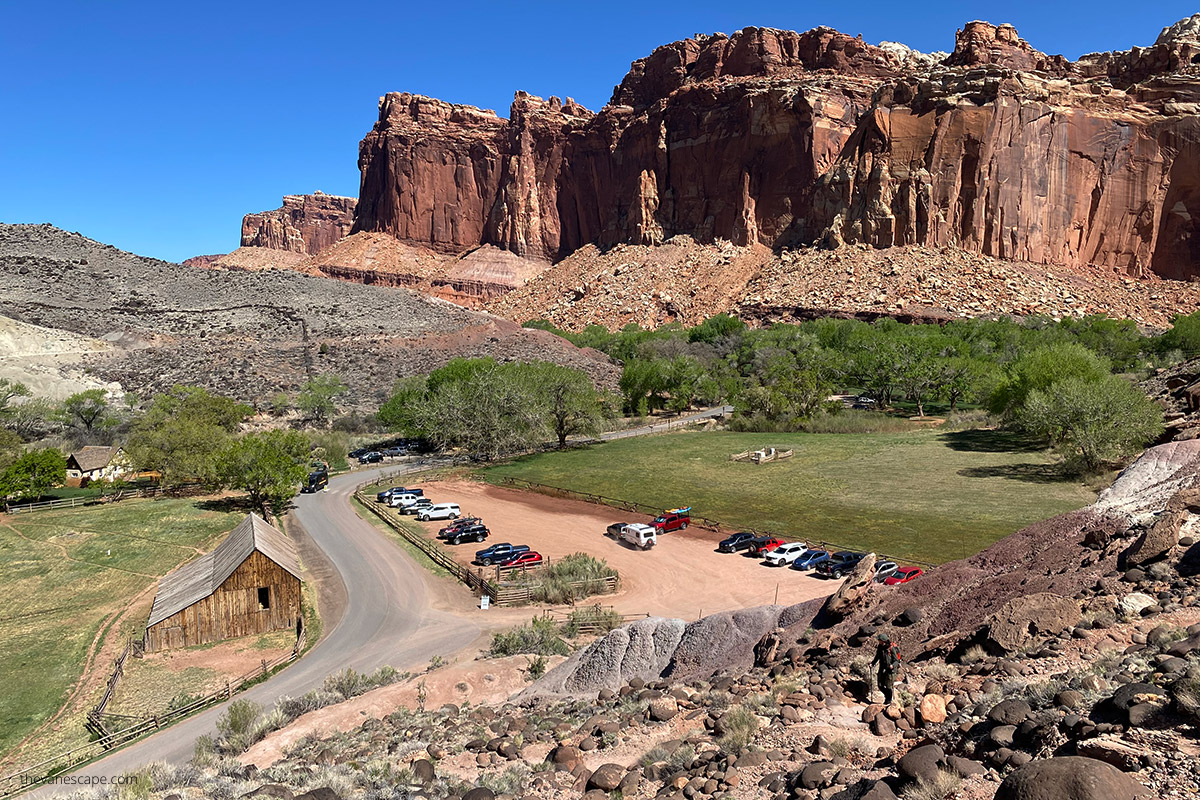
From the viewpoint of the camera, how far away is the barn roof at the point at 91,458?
4894 centimetres

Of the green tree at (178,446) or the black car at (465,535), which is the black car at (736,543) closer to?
the black car at (465,535)

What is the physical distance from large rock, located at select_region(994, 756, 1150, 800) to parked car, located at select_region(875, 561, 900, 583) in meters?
19.4

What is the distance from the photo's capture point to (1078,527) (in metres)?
13.1

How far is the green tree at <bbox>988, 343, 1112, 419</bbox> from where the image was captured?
155 feet

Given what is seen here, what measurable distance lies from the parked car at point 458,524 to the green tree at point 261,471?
10501 mm

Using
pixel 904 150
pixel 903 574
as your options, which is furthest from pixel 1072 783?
pixel 904 150

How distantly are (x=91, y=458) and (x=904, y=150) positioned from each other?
117 m

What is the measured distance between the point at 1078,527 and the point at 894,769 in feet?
27.6

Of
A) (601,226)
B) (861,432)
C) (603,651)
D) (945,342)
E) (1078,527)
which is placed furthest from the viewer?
(601,226)

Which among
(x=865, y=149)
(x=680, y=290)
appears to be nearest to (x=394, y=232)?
(x=680, y=290)

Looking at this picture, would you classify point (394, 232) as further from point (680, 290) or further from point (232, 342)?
point (232, 342)

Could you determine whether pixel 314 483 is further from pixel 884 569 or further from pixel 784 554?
pixel 884 569

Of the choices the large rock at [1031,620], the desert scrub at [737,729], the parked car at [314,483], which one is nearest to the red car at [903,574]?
the large rock at [1031,620]

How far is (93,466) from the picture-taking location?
49125 mm
